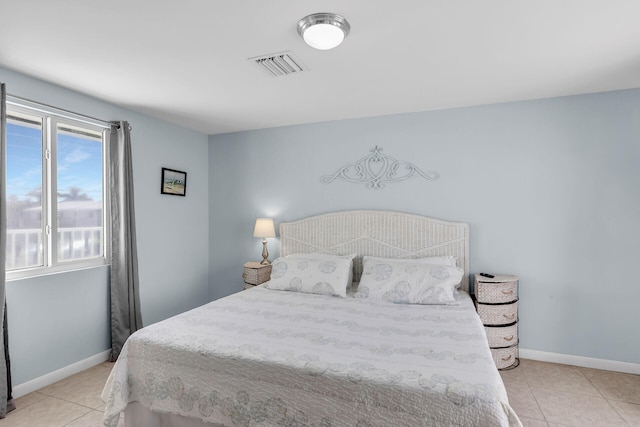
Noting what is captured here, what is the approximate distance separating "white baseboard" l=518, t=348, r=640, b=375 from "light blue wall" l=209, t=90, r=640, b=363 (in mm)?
41

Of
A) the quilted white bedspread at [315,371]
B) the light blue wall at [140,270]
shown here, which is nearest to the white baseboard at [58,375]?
the light blue wall at [140,270]

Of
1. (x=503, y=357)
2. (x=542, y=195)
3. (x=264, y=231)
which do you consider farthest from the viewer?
(x=264, y=231)

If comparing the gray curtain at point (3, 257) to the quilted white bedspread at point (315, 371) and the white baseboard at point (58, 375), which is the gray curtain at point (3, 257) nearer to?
the white baseboard at point (58, 375)

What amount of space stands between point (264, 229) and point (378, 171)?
1500 mm

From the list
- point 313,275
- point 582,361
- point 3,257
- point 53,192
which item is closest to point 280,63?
point 313,275

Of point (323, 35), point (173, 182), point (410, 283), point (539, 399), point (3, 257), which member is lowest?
point (539, 399)

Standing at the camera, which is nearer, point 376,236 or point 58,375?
point 58,375

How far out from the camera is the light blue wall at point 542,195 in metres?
3.06

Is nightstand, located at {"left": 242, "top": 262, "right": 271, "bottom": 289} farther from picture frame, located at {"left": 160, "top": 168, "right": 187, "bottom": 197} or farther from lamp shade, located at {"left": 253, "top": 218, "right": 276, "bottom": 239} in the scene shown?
picture frame, located at {"left": 160, "top": 168, "right": 187, "bottom": 197}

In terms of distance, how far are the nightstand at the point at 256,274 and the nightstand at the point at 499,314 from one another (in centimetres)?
226

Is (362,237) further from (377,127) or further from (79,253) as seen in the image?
(79,253)

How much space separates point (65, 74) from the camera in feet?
8.67

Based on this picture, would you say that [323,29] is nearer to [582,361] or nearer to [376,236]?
[376,236]

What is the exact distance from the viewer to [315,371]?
5.61 ft
